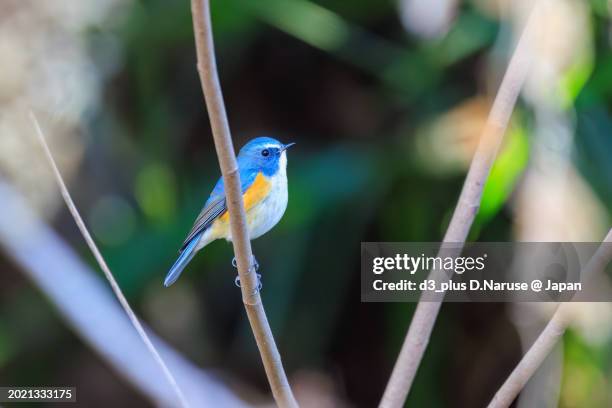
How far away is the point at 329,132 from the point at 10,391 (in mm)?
1639

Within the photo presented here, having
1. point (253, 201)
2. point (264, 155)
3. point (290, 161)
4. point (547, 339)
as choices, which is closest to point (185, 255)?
point (253, 201)

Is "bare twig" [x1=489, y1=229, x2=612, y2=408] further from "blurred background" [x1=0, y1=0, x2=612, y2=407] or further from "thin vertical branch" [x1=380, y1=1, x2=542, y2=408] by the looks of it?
"blurred background" [x1=0, y1=0, x2=612, y2=407]

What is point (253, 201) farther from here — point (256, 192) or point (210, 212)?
point (210, 212)

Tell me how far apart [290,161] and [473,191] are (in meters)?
1.65

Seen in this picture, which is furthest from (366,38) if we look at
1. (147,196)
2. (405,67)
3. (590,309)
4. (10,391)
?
(10,391)

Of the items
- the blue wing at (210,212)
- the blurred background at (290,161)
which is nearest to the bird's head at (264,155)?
the blue wing at (210,212)

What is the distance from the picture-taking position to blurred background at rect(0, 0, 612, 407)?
2895mm

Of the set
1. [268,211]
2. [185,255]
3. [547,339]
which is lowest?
[547,339]

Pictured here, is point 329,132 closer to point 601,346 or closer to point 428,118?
point 428,118

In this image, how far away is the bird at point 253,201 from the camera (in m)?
2.04

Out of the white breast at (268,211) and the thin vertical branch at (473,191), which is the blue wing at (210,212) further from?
the thin vertical branch at (473,191)

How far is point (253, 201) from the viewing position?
2.16 meters

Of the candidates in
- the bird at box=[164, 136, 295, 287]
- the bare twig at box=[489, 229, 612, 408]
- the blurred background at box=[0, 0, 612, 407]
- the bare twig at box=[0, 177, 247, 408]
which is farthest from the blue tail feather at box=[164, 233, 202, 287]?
the bare twig at box=[489, 229, 612, 408]

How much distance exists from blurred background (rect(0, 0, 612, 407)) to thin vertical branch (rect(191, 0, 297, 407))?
136cm
